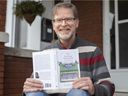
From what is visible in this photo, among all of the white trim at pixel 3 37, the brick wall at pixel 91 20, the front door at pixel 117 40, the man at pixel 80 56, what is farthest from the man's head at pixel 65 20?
the brick wall at pixel 91 20

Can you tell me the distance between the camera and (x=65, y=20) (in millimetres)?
2279

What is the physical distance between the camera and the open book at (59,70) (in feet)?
6.91

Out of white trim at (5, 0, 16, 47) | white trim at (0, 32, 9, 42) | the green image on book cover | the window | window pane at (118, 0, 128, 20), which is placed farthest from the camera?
Answer: window pane at (118, 0, 128, 20)

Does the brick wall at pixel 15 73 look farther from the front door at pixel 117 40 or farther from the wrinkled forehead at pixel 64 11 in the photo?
the front door at pixel 117 40

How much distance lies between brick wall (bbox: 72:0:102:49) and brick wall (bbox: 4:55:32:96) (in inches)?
100

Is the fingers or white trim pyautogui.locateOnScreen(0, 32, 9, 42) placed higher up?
white trim pyautogui.locateOnScreen(0, 32, 9, 42)

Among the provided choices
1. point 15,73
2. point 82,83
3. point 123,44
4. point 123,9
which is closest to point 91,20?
point 123,9

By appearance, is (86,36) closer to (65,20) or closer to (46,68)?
(65,20)

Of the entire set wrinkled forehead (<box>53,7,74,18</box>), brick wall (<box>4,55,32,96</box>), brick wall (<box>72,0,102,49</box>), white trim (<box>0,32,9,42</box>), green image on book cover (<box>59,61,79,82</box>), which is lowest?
brick wall (<box>4,55,32,96</box>)

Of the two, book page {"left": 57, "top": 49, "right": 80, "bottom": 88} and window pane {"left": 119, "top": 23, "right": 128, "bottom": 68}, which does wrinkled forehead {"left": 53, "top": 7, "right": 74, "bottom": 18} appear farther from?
window pane {"left": 119, "top": 23, "right": 128, "bottom": 68}

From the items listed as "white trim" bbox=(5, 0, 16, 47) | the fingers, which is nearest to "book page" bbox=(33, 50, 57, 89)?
the fingers

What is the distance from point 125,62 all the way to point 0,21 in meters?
3.19

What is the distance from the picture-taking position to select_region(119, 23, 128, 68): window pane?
241 inches

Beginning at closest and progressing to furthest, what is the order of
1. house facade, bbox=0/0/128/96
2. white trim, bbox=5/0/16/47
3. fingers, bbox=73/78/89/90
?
1. fingers, bbox=73/78/89/90
2. house facade, bbox=0/0/128/96
3. white trim, bbox=5/0/16/47
